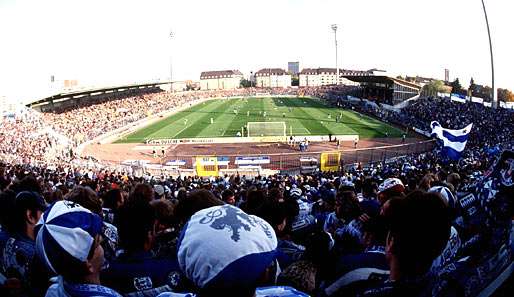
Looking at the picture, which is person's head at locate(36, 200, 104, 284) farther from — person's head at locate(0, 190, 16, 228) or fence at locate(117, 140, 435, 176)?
fence at locate(117, 140, 435, 176)

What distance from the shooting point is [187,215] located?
4215 millimetres

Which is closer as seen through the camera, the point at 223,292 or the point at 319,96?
the point at 223,292

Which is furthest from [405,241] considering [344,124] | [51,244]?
[344,124]

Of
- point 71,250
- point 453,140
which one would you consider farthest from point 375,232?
point 453,140

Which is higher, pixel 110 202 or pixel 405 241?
pixel 405 241

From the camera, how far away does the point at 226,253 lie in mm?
2033

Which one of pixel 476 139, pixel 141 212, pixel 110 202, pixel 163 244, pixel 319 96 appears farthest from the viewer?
pixel 319 96

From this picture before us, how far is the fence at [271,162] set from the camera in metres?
31.1

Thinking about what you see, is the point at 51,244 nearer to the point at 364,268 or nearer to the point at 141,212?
the point at 141,212

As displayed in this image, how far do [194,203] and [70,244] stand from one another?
57.8 inches

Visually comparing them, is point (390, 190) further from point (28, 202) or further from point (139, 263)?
point (28, 202)

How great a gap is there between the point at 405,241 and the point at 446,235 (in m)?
0.23

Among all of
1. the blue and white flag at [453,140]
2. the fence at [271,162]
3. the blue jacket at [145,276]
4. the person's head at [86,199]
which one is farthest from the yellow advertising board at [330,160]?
the blue jacket at [145,276]

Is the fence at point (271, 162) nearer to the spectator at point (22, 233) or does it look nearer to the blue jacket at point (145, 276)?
the spectator at point (22, 233)
